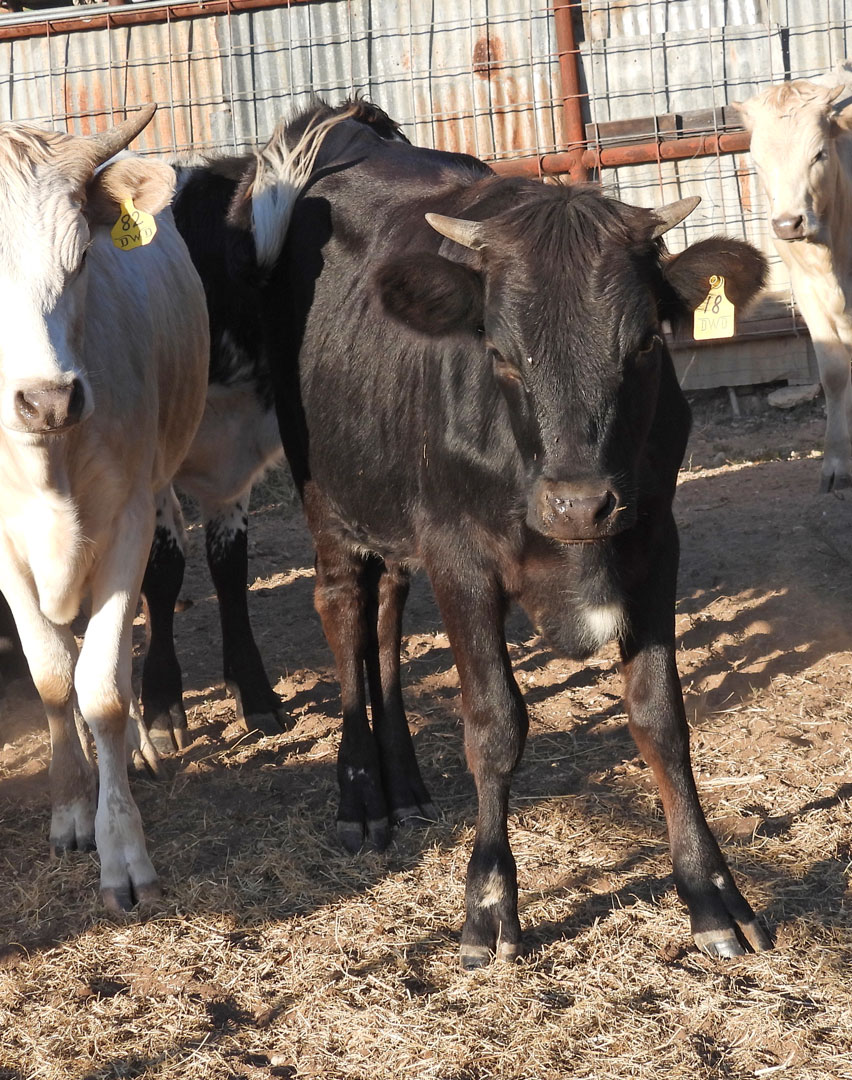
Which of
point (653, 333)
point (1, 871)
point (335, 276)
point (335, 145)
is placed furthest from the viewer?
point (335, 145)

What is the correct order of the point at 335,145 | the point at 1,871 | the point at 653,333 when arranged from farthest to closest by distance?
the point at 335,145 < the point at 1,871 < the point at 653,333

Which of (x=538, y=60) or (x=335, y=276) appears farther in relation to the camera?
(x=538, y=60)

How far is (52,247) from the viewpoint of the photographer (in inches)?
136

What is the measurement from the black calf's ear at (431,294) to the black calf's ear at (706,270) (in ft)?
1.73

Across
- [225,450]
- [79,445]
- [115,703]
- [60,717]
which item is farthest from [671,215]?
[225,450]

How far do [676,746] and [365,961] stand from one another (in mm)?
988

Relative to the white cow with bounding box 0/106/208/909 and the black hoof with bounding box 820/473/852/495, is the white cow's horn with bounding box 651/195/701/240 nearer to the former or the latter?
the white cow with bounding box 0/106/208/909

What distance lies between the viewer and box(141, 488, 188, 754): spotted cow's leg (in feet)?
16.3

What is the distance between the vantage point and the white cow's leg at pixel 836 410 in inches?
275

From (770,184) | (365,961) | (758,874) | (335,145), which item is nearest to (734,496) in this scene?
(770,184)

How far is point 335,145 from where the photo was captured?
4.82 metres

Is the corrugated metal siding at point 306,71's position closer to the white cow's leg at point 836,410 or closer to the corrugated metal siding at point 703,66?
the corrugated metal siding at point 703,66

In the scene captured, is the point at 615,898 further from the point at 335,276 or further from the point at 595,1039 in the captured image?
the point at 335,276

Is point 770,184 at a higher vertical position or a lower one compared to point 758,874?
higher
